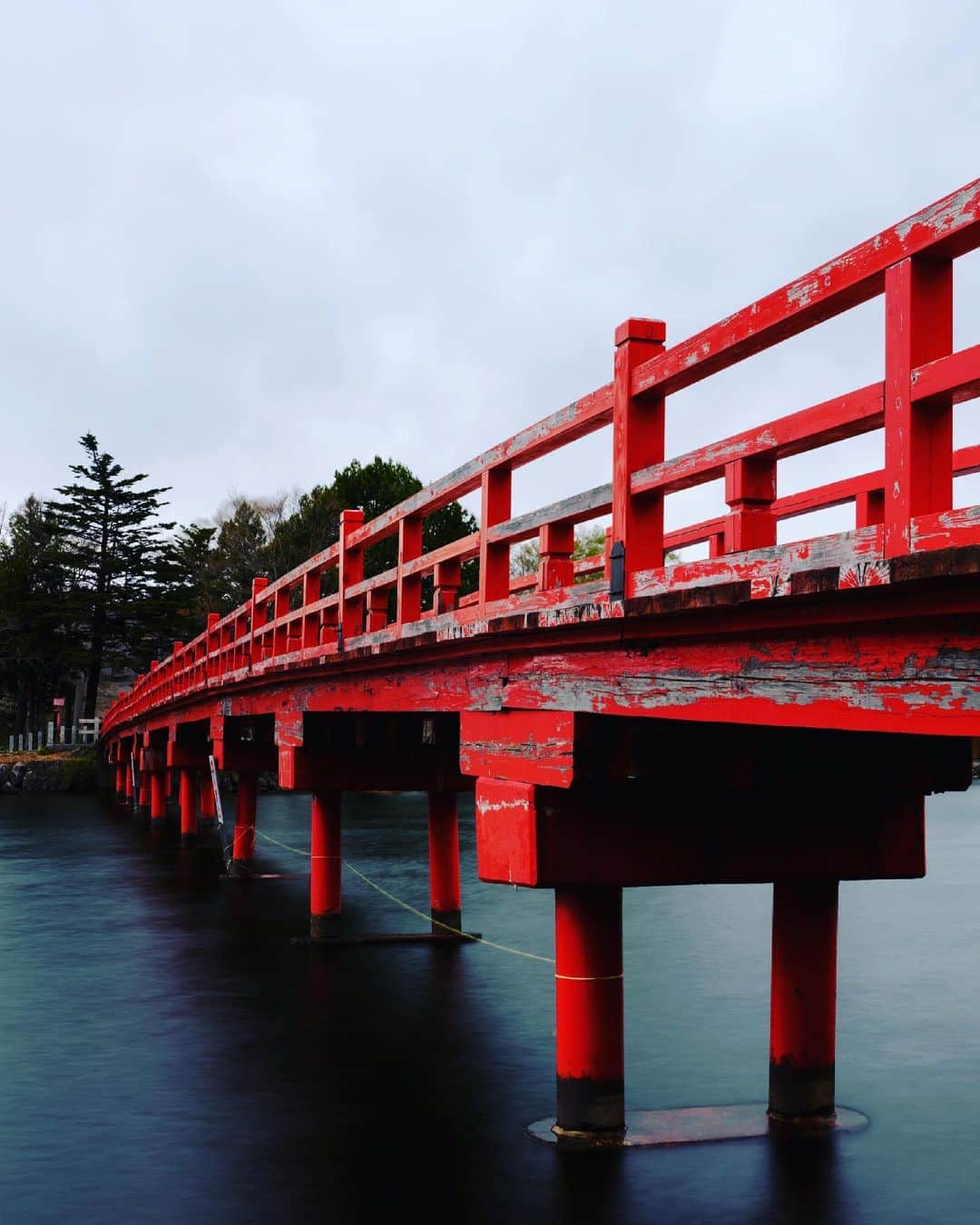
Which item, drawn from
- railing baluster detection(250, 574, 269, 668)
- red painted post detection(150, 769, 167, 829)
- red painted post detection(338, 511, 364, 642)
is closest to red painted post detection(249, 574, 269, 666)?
railing baluster detection(250, 574, 269, 668)

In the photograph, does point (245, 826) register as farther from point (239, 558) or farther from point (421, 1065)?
point (239, 558)

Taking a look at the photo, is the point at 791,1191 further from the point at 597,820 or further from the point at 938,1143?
the point at 597,820

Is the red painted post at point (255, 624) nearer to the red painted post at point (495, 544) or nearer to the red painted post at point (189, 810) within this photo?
the red painted post at point (495, 544)

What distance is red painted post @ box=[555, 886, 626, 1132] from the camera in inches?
385

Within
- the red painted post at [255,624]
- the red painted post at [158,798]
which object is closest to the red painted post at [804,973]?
the red painted post at [255,624]

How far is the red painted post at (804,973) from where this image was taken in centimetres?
1042

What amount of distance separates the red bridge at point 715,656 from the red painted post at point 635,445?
0.6 inches

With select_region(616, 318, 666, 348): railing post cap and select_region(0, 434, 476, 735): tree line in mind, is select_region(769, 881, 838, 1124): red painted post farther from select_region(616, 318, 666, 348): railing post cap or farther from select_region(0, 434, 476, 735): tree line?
select_region(0, 434, 476, 735): tree line

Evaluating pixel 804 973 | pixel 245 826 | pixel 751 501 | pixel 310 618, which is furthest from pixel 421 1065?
pixel 245 826

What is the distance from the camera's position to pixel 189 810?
127ft

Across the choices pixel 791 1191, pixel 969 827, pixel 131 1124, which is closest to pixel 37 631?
pixel 969 827

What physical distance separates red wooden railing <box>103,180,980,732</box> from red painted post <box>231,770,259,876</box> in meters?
17.4

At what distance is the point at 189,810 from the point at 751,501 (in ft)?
113

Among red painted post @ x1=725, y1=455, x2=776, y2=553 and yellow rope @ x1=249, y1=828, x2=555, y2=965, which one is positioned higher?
red painted post @ x1=725, y1=455, x2=776, y2=553
